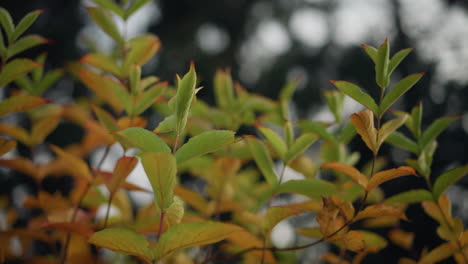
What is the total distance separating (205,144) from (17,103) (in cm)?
31

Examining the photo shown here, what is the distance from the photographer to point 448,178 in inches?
20.1

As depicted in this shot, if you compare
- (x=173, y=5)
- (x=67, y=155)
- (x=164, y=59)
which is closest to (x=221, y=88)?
(x=67, y=155)

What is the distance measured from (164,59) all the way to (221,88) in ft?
9.59

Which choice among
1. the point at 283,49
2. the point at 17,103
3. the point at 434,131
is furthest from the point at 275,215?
the point at 283,49

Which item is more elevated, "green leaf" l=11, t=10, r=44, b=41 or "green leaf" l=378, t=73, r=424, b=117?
"green leaf" l=11, t=10, r=44, b=41

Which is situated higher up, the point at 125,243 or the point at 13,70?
the point at 13,70

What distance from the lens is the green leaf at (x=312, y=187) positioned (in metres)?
0.51

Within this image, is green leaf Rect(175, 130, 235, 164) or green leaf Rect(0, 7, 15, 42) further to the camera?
green leaf Rect(0, 7, 15, 42)

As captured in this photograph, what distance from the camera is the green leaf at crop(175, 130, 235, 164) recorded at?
39cm

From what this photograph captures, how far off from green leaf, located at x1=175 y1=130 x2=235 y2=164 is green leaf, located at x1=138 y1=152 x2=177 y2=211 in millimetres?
37

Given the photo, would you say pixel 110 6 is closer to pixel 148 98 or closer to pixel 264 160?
pixel 148 98

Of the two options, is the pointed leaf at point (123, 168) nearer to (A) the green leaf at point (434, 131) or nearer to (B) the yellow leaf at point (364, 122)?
(B) the yellow leaf at point (364, 122)

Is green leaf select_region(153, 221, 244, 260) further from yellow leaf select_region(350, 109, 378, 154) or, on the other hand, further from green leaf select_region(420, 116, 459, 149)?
green leaf select_region(420, 116, 459, 149)

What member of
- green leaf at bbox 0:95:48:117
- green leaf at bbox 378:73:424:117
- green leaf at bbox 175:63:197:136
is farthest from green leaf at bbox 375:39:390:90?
green leaf at bbox 0:95:48:117
